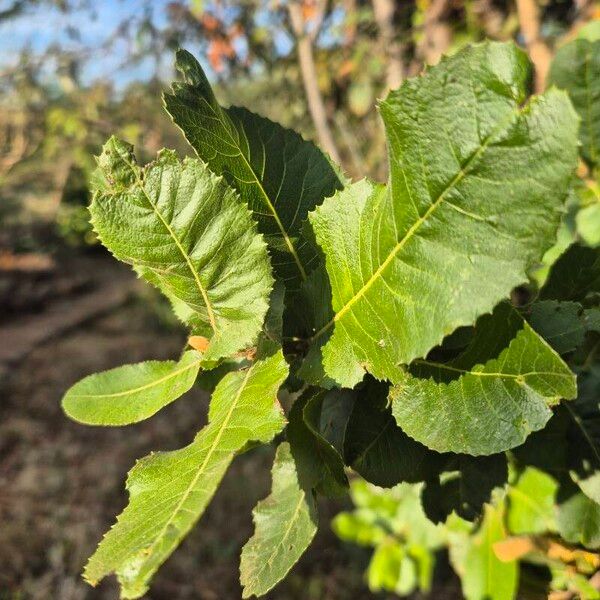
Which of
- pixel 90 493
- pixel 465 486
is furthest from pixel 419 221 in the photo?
pixel 90 493

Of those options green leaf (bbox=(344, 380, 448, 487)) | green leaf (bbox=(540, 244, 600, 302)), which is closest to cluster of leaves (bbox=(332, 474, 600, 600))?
green leaf (bbox=(344, 380, 448, 487))

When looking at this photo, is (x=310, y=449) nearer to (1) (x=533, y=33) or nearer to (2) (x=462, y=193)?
(2) (x=462, y=193)

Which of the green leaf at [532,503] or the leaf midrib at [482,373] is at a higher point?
the leaf midrib at [482,373]

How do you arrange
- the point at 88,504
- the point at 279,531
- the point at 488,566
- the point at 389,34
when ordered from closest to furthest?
1. the point at 279,531
2. the point at 488,566
3. the point at 389,34
4. the point at 88,504

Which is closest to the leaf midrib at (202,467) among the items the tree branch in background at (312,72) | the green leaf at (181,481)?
the green leaf at (181,481)

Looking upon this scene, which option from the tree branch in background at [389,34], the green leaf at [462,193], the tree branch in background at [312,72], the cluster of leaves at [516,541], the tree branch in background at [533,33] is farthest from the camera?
the tree branch in background at [389,34]

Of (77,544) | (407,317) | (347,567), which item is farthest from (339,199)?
(77,544)

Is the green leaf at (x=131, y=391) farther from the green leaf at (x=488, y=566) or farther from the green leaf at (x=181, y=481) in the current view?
the green leaf at (x=488, y=566)
